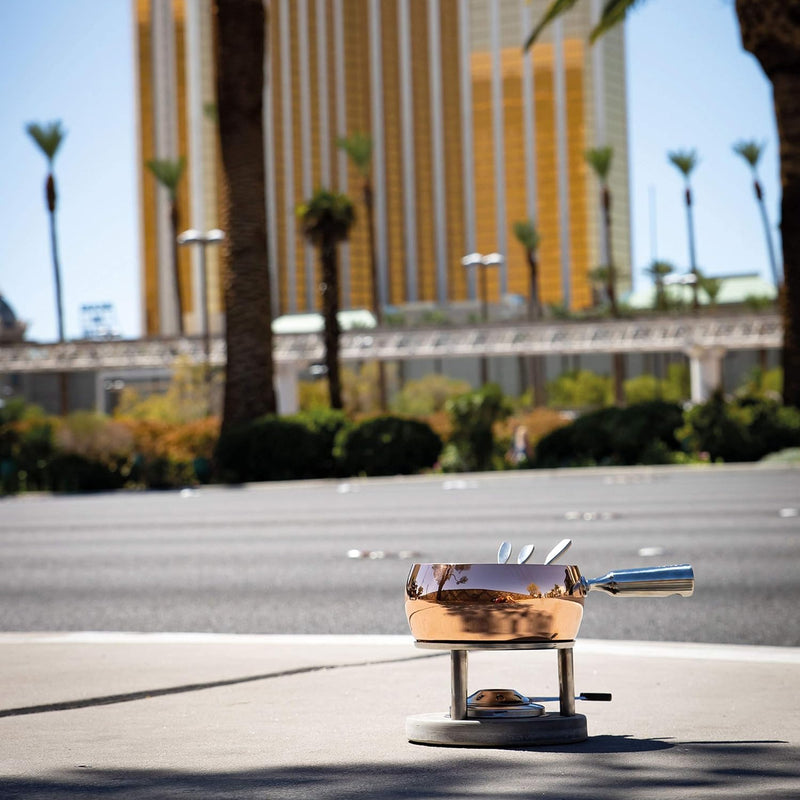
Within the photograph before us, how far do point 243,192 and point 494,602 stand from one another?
25113mm

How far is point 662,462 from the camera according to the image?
93.1ft

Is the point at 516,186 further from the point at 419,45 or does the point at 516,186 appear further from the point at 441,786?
the point at 441,786

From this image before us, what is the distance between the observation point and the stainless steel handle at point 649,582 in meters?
3.52

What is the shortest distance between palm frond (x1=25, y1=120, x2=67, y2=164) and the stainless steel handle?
7764cm

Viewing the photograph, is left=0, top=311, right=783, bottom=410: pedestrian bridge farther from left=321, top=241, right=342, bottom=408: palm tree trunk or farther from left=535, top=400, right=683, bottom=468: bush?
left=535, top=400, right=683, bottom=468: bush

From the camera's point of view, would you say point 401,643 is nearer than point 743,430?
Yes

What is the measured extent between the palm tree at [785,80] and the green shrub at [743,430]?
4.09 ft

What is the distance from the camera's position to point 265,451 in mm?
27734

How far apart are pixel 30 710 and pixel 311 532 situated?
1009 centimetres

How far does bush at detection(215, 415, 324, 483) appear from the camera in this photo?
2766 centimetres

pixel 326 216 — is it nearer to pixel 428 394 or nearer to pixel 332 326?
pixel 332 326

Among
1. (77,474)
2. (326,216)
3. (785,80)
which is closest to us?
(785,80)


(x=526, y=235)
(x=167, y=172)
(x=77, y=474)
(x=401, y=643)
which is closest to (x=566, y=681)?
(x=401, y=643)

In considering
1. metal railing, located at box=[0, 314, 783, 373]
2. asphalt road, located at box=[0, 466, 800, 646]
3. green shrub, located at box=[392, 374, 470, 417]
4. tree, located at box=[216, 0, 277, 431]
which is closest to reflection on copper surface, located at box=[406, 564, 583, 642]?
asphalt road, located at box=[0, 466, 800, 646]
